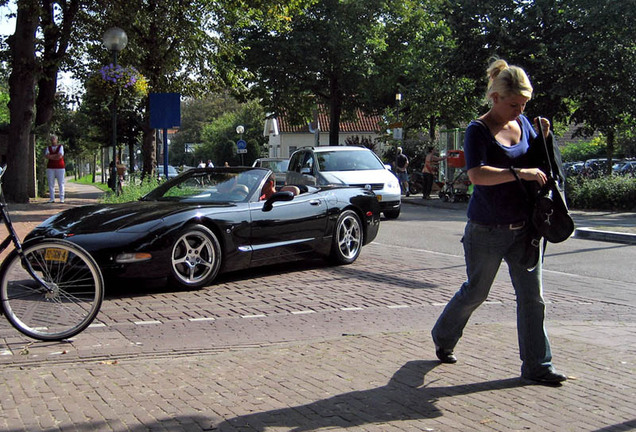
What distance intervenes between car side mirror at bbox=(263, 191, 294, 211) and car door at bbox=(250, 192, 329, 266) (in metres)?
0.07

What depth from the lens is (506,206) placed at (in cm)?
425

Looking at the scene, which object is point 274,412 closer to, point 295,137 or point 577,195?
point 577,195

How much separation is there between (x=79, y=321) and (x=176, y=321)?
96cm

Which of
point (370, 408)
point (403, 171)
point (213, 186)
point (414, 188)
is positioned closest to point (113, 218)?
point (213, 186)

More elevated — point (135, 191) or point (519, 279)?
point (135, 191)

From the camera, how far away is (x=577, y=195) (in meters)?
22.9

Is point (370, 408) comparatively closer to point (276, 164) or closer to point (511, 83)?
point (511, 83)

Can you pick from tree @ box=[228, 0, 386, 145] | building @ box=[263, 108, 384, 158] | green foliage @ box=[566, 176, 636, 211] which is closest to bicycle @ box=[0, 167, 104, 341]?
green foliage @ box=[566, 176, 636, 211]

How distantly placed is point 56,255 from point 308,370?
6.52ft

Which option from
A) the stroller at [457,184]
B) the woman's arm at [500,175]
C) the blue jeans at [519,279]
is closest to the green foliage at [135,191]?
the stroller at [457,184]

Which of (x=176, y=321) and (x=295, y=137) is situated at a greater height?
(x=295, y=137)

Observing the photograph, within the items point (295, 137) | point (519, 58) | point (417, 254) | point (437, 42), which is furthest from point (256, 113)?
point (417, 254)

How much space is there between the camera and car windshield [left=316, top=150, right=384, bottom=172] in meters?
17.5

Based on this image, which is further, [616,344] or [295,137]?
[295,137]
